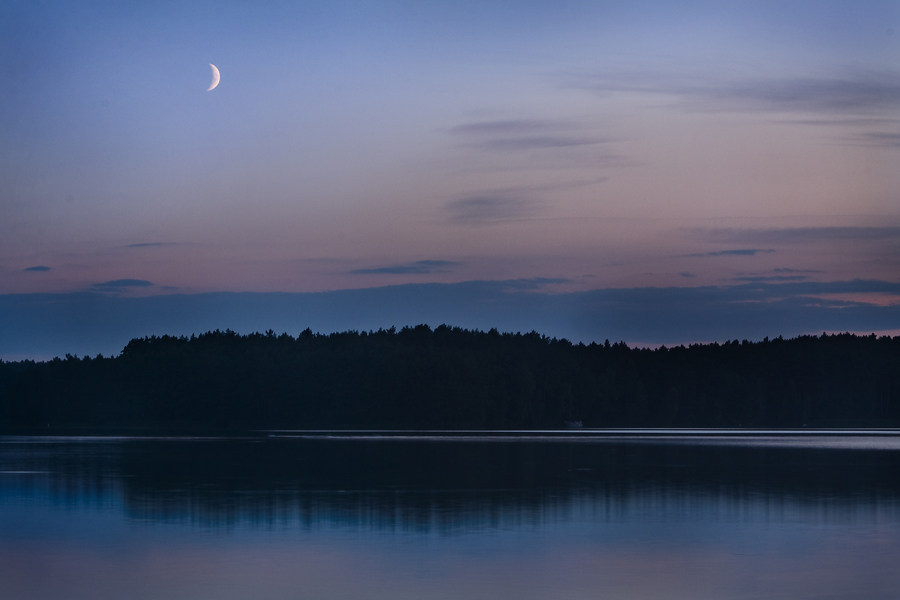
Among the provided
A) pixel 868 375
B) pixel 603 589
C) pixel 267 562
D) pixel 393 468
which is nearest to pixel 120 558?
pixel 267 562

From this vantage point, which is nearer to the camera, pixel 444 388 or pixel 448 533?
pixel 448 533

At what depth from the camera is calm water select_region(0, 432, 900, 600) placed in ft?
55.0

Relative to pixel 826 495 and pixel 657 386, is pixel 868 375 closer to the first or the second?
pixel 657 386

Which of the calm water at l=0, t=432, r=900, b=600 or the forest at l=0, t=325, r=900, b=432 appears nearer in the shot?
the calm water at l=0, t=432, r=900, b=600

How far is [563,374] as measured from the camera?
6890 inches

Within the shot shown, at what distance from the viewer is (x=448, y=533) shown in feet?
73.9

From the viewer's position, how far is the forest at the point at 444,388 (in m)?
156

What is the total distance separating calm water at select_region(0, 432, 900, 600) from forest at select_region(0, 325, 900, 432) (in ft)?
351

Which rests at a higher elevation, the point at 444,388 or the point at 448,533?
the point at 448,533

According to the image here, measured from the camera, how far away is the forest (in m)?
156

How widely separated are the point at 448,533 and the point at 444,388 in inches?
5216

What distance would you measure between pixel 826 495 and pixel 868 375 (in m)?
172

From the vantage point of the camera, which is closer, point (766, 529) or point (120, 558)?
point (120, 558)

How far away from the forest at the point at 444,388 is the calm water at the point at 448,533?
4206 inches
